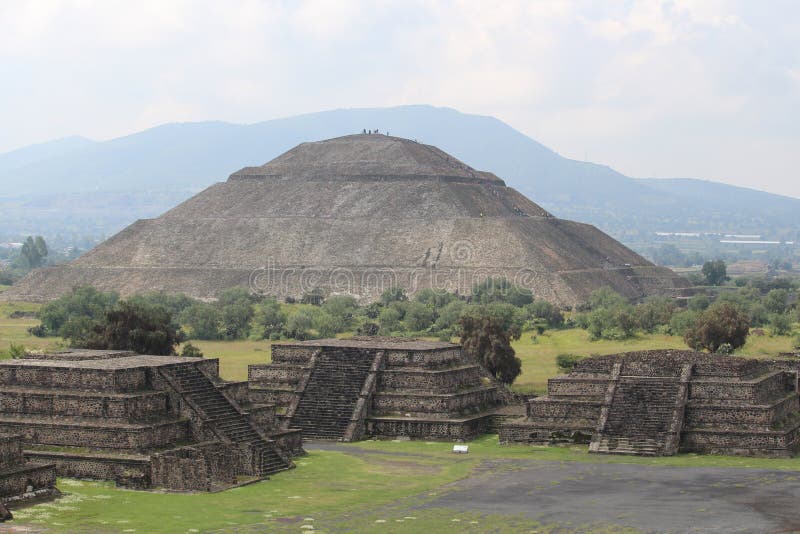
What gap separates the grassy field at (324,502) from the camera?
121 ft

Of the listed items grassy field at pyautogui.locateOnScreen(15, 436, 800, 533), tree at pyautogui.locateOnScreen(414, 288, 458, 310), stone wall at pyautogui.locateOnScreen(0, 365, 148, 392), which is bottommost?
grassy field at pyautogui.locateOnScreen(15, 436, 800, 533)

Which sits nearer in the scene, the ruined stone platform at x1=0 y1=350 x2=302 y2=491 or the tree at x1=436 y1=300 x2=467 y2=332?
the ruined stone platform at x1=0 y1=350 x2=302 y2=491

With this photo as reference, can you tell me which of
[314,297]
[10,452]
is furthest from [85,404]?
[314,297]

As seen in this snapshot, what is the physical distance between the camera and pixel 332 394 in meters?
58.5

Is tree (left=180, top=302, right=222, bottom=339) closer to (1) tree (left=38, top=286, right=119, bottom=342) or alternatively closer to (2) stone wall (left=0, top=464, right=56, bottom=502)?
(1) tree (left=38, top=286, right=119, bottom=342)

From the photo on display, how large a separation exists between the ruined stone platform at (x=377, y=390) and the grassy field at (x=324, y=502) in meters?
4.86

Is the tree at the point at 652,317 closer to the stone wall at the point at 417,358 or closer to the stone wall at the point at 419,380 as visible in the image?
the stone wall at the point at 417,358

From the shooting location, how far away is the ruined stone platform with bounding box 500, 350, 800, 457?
168ft

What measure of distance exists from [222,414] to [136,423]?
392cm

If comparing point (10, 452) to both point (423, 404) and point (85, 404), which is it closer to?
point (85, 404)

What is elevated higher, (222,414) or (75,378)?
(75,378)

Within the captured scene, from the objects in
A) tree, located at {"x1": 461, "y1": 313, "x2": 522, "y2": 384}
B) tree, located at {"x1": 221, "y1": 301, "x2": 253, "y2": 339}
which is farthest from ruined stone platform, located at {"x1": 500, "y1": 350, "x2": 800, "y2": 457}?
tree, located at {"x1": 221, "y1": 301, "x2": 253, "y2": 339}

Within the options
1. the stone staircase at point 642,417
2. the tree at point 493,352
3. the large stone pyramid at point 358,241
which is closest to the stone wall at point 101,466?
the stone staircase at point 642,417

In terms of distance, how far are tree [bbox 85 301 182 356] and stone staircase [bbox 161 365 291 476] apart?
23583 millimetres
